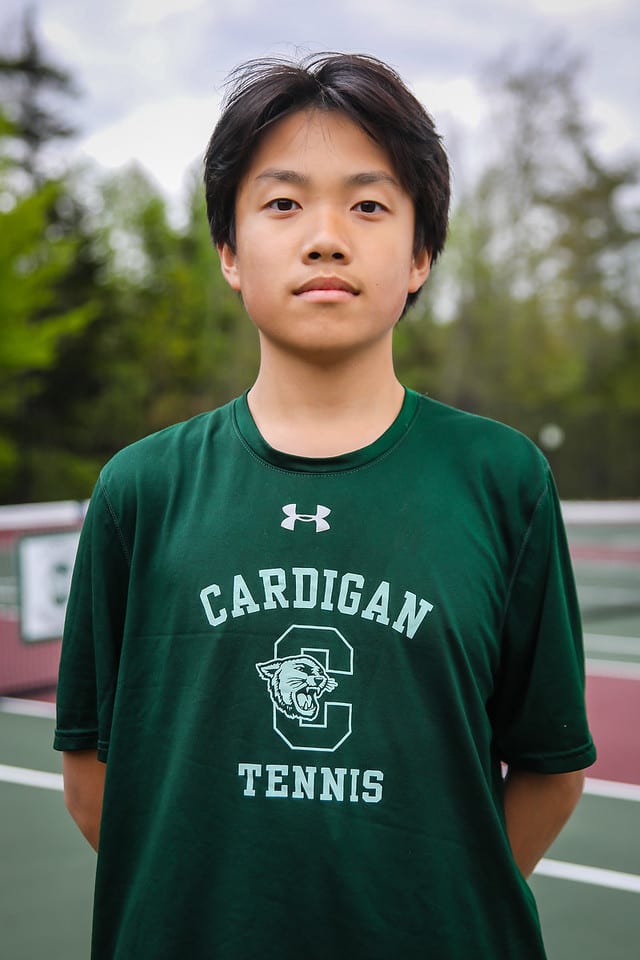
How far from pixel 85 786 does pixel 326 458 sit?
0.68 meters

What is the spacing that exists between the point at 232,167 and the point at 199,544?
58 cm

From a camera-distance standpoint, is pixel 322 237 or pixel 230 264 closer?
pixel 322 237

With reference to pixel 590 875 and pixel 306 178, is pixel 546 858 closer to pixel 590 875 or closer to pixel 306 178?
pixel 590 875

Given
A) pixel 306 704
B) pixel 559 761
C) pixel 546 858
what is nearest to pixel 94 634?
pixel 306 704

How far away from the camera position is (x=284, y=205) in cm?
166

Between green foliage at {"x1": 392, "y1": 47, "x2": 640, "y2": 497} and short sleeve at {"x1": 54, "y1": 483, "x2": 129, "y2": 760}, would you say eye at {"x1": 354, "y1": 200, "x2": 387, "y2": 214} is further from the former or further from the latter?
green foliage at {"x1": 392, "y1": 47, "x2": 640, "y2": 497}

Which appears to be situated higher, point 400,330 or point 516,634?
point 400,330

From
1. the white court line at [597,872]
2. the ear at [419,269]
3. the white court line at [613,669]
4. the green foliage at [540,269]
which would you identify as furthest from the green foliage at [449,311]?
the ear at [419,269]

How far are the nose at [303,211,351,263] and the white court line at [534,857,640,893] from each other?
12.4 feet

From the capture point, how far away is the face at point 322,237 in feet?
5.31

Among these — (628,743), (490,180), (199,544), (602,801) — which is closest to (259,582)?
(199,544)

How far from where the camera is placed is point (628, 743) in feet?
23.2

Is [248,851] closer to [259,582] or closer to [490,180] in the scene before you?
[259,582]

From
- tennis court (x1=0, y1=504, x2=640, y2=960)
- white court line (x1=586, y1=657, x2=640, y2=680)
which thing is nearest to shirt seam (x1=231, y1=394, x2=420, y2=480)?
tennis court (x1=0, y1=504, x2=640, y2=960)
